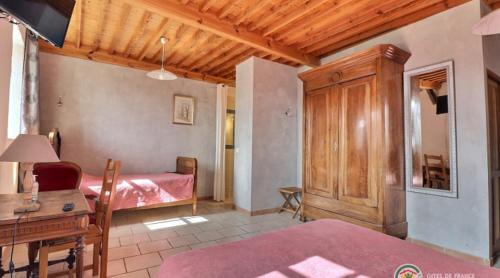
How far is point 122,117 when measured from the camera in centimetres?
443

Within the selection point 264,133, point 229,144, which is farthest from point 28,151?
point 229,144

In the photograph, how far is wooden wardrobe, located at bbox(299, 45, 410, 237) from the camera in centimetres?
277

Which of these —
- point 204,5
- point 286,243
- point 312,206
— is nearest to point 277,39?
point 204,5

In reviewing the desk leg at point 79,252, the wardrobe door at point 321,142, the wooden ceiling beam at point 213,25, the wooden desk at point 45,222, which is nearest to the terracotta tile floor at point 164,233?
the desk leg at point 79,252

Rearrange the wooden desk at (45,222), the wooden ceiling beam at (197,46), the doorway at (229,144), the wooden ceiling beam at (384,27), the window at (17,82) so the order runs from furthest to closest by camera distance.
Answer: the doorway at (229,144), the wooden ceiling beam at (197,46), the window at (17,82), the wooden ceiling beam at (384,27), the wooden desk at (45,222)

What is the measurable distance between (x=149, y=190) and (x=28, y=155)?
2213 mm

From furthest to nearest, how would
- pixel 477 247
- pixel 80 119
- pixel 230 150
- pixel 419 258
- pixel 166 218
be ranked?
pixel 230 150
pixel 80 119
pixel 166 218
pixel 477 247
pixel 419 258

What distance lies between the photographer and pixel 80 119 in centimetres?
409

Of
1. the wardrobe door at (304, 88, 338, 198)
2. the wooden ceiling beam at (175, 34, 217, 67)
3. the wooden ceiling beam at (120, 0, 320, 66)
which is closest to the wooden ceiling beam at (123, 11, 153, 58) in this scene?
the wooden ceiling beam at (120, 0, 320, 66)

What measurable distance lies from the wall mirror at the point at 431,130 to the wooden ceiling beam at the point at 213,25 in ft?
5.66

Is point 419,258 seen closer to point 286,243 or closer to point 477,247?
point 286,243

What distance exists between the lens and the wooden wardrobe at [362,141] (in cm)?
277

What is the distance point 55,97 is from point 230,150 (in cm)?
335

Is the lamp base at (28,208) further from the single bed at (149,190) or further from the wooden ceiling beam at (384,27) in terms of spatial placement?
the wooden ceiling beam at (384,27)
